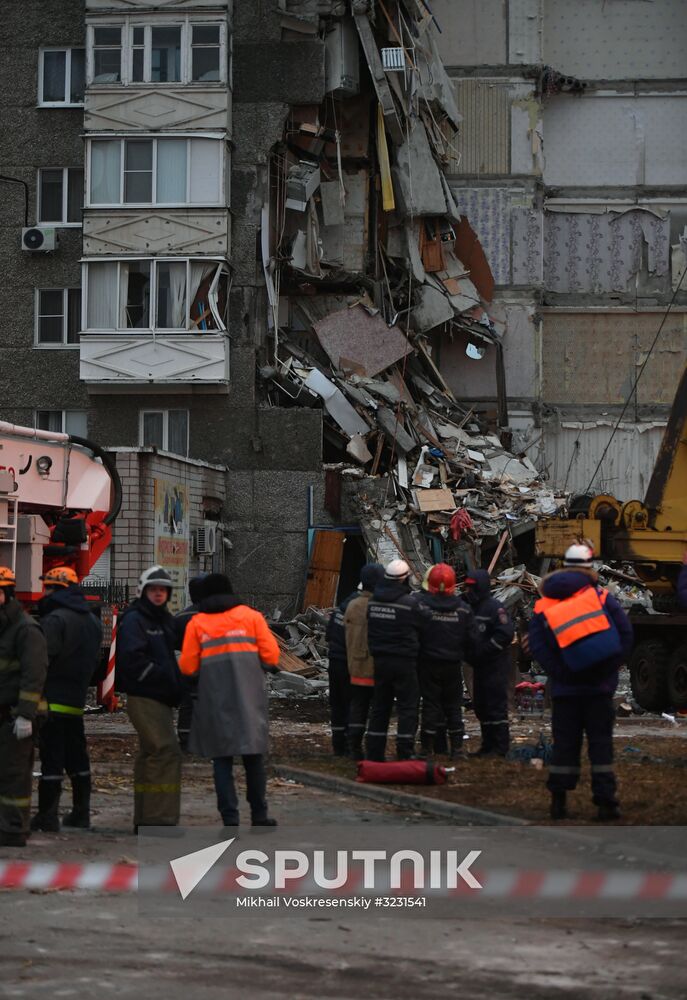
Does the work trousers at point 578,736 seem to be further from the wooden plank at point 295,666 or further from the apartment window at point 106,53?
the apartment window at point 106,53

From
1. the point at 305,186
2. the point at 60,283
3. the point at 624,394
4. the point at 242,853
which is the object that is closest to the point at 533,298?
the point at 624,394

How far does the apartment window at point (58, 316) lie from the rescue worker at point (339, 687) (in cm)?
2199

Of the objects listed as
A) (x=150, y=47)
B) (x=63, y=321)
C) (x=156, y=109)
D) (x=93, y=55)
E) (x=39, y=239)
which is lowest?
(x=63, y=321)

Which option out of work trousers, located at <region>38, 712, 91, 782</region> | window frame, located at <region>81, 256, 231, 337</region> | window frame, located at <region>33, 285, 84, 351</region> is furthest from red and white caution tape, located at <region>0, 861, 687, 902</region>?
window frame, located at <region>33, 285, 84, 351</region>

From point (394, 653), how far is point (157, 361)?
71.2 ft

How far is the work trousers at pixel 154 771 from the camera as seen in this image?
10.5 metres

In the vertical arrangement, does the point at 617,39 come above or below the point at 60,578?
above

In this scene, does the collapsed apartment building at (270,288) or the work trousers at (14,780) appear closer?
the work trousers at (14,780)

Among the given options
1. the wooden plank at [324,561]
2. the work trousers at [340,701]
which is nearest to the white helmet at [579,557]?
the work trousers at [340,701]

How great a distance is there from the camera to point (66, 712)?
11.0 meters

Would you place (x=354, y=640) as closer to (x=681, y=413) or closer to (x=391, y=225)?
(x=681, y=413)

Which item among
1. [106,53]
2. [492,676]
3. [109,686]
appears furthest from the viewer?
[106,53]

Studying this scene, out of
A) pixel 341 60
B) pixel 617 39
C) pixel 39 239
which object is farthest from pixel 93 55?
pixel 617 39

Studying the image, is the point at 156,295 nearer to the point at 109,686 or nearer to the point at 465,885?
the point at 109,686
